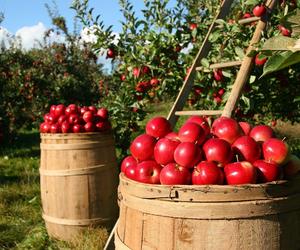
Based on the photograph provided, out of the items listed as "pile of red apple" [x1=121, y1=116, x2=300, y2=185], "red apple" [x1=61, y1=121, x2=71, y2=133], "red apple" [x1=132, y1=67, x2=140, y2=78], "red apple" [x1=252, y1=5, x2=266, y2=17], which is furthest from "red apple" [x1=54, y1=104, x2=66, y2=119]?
"pile of red apple" [x1=121, y1=116, x2=300, y2=185]

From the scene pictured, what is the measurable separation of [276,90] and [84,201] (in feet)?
6.16

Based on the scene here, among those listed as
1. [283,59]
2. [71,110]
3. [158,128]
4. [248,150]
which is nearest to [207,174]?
[248,150]

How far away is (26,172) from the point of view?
543 centimetres

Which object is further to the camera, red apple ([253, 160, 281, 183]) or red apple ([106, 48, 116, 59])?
red apple ([106, 48, 116, 59])

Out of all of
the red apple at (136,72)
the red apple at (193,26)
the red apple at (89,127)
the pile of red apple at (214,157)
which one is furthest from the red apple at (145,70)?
the pile of red apple at (214,157)

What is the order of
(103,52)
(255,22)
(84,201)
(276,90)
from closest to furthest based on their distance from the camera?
(84,201)
(255,22)
(276,90)
(103,52)

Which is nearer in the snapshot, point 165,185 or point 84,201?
point 165,185

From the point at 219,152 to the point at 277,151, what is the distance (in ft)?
0.71

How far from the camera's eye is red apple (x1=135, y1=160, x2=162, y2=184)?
168 centimetres

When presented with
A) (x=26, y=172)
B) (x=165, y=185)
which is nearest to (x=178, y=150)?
(x=165, y=185)

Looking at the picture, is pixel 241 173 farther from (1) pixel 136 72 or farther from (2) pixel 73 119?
(1) pixel 136 72

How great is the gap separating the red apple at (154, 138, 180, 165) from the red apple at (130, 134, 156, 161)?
56 mm

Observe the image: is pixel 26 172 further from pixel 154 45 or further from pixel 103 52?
pixel 154 45

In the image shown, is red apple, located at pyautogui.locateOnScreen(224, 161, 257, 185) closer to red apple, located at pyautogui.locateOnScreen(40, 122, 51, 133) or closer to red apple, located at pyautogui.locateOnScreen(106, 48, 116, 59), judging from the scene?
red apple, located at pyautogui.locateOnScreen(40, 122, 51, 133)
